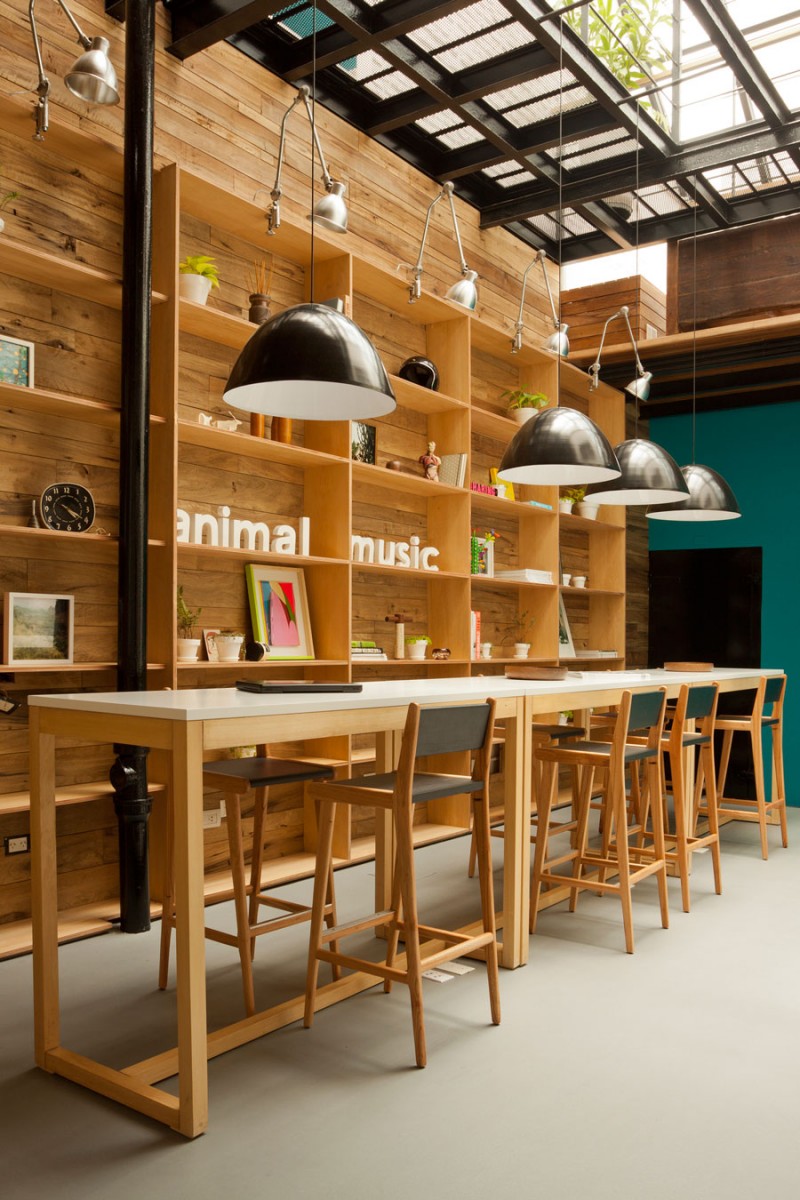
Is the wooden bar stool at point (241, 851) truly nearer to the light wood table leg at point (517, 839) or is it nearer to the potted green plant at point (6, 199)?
the light wood table leg at point (517, 839)

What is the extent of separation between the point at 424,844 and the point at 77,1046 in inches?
107

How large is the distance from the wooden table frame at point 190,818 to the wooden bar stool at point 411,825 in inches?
6.6

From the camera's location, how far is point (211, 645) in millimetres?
3986

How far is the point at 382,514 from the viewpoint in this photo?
525cm

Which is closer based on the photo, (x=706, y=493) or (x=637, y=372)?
(x=706, y=493)

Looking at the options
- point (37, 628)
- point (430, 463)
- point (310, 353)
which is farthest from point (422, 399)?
point (310, 353)

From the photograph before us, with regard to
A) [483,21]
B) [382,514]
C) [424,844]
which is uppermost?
[483,21]

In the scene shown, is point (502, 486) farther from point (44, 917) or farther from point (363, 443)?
point (44, 917)

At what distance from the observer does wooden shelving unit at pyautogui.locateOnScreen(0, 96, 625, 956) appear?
11.5ft

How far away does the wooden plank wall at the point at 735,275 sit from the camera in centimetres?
619

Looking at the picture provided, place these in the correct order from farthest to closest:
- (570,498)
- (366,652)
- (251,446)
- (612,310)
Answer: (612,310) → (570,498) → (366,652) → (251,446)

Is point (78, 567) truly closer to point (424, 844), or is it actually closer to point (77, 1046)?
point (77, 1046)

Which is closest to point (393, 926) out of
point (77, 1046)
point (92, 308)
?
point (77, 1046)

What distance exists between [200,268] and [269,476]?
1.02 m
